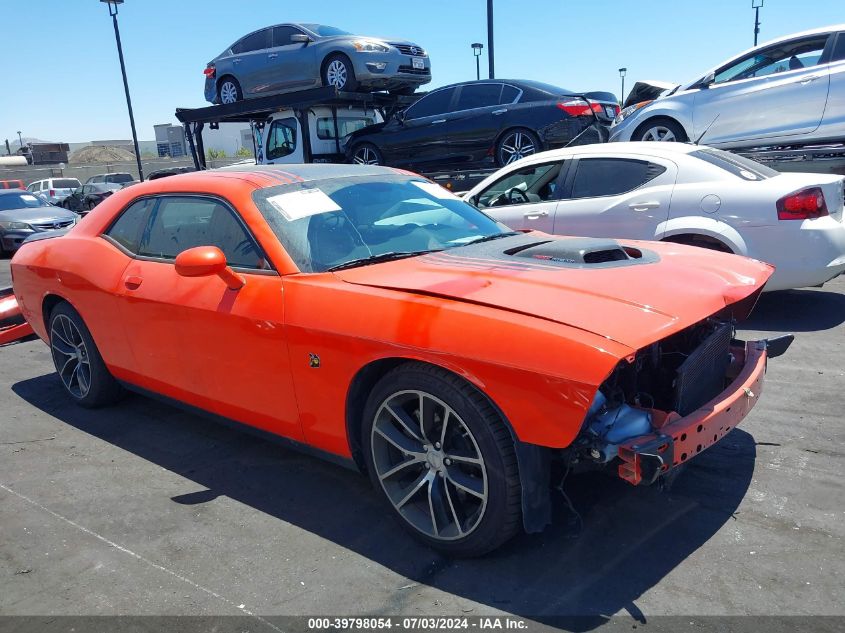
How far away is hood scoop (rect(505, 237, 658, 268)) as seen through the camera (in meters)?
3.21

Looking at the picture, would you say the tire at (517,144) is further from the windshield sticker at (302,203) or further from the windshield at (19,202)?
the windshield at (19,202)

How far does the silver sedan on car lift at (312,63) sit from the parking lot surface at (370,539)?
28.7 ft

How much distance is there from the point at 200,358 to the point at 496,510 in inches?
72.0

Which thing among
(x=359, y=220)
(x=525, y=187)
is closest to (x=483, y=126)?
(x=525, y=187)

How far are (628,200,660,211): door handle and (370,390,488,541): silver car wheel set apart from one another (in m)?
3.82

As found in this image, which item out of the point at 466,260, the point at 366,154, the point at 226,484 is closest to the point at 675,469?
the point at 466,260

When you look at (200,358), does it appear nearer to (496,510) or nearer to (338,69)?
(496,510)

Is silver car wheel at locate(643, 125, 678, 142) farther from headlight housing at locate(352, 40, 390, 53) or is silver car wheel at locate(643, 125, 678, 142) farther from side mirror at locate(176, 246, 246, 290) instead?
side mirror at locate(176, 246, 246, 290)

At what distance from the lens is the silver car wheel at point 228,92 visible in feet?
44.5

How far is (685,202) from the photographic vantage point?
5.76 meters

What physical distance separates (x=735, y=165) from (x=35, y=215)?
15346 millimetres

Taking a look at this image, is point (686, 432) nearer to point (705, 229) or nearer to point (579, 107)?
point (705, 229)

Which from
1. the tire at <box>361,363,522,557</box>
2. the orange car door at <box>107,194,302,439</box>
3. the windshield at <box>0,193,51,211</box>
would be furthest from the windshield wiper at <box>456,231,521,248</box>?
the windshield at <box>0,193,51,211</box>

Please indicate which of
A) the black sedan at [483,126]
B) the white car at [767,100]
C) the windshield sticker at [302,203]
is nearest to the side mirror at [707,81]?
the white car at [767,100]
